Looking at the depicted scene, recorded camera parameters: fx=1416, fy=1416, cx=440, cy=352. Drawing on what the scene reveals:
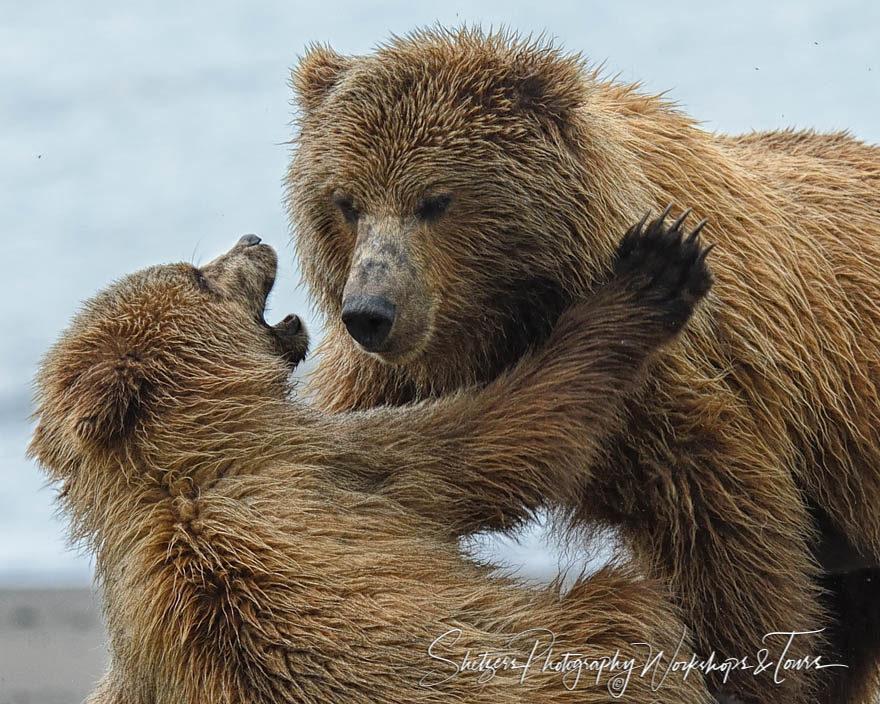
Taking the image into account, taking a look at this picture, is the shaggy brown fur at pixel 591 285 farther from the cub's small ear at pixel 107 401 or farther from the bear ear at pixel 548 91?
the cub's small ear at pixel 107 401

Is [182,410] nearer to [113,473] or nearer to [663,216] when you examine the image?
[113,473]

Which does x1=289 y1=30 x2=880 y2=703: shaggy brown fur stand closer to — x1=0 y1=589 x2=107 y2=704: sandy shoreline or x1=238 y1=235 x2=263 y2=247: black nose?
x1=238 y1=235 x2=263 y2=247: black nose

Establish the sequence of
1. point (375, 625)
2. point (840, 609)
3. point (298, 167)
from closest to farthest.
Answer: point (375, 625), point (298, 167), point (840, 609)

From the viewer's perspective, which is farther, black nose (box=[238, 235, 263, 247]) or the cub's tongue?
black nose (box=[238, 235, 263, 247])

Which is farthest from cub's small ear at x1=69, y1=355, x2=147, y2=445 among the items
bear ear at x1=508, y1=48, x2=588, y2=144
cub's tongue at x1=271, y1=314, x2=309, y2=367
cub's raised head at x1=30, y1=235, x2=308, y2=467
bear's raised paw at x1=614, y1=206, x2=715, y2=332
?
bear's raised paw at x1=614, y1=206, x2=715, y2=332

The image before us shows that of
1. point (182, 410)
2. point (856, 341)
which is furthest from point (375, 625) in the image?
point (856, 341)

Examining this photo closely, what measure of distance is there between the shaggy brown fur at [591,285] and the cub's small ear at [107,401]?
1006 mm

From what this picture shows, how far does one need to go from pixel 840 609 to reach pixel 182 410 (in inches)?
154

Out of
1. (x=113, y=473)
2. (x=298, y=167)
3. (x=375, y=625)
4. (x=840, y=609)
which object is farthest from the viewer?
(x=840, y=609)

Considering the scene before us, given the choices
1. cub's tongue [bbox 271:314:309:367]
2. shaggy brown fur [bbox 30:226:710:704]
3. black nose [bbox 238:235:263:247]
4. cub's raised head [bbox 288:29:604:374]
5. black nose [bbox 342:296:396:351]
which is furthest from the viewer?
black nose [bbox 238:235:263:247]

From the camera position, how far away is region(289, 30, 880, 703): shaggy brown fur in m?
6.05

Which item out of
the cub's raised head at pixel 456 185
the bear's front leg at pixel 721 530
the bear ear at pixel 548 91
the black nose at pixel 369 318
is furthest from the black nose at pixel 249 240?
the bear's front leg at pixel 721 530

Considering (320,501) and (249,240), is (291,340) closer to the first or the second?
(249,240)

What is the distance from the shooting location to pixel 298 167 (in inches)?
255
